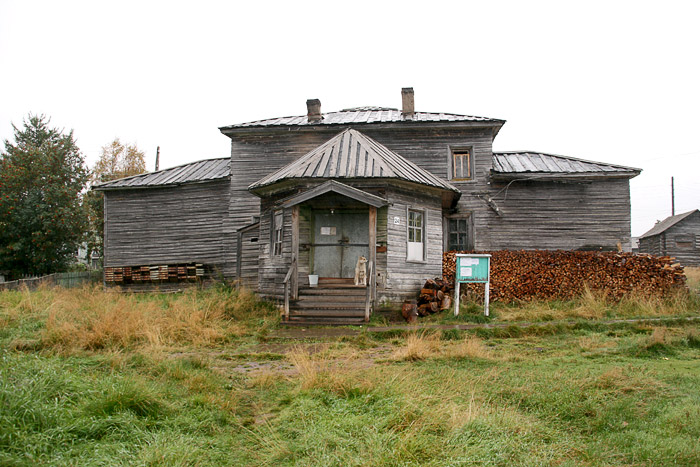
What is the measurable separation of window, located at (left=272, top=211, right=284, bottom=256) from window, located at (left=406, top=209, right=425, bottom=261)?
3923 mm

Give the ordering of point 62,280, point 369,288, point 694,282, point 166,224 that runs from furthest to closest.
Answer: point 62,280
point 166,224
point 694,282
point 369,288

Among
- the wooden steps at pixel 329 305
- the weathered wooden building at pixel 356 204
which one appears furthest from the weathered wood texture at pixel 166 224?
the wooden steps at pixel 329 305

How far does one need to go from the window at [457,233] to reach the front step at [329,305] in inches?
271

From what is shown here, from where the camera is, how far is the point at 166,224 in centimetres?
2136

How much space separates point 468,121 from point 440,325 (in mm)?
10036

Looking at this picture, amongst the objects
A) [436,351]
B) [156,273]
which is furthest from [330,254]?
[156,273]

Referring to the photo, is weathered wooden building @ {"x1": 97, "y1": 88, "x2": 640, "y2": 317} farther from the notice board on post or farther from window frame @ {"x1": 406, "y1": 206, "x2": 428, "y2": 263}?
the notice board on post

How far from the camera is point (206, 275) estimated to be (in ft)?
67.3

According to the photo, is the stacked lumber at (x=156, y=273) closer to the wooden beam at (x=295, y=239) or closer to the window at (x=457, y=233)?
the wooden beam at (x=295, y=239)

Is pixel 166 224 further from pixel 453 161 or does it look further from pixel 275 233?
pixel 453 161

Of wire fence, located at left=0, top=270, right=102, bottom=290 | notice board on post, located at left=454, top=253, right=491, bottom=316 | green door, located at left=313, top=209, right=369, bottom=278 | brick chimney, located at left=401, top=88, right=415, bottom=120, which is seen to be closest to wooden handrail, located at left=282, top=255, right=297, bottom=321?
green door, located at left=313, top=209, right=369, bottom=278

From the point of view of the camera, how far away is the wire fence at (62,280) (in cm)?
1964

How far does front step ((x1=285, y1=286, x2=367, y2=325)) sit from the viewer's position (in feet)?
40.0

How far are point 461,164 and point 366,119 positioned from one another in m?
4.23
